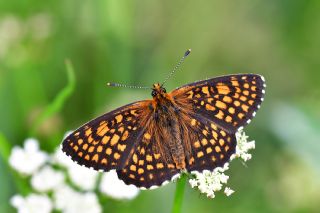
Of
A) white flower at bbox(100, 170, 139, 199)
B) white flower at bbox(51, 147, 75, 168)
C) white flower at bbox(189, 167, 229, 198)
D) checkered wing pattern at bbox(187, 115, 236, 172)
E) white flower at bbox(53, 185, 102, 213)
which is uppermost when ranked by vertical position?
white flower at bbox(51, 147, 75, 168)

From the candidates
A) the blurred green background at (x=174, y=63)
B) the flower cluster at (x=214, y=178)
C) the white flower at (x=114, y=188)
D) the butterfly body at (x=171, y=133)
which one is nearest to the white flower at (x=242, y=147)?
the flower cluster at (x=214, y=178)

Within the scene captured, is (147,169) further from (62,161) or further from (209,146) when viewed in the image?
(62,161)

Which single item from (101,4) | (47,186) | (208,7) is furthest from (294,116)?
(47,186)

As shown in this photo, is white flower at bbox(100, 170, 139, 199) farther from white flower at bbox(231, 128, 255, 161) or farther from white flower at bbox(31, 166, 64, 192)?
white flower at bbox(231, 128, 255, 161)

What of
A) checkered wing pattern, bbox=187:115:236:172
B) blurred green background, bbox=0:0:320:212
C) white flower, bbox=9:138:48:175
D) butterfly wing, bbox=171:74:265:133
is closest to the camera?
checkered wing pattern, bbox=187:115:236:172

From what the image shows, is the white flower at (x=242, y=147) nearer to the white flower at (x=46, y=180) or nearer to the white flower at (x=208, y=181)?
the white flower at (x=208, y=181)

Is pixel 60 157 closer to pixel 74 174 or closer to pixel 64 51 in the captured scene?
pixel 74 174

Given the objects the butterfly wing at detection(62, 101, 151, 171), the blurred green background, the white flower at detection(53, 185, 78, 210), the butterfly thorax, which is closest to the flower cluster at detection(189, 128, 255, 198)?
the butterfly thorax

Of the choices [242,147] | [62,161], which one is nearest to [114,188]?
[62,161]
